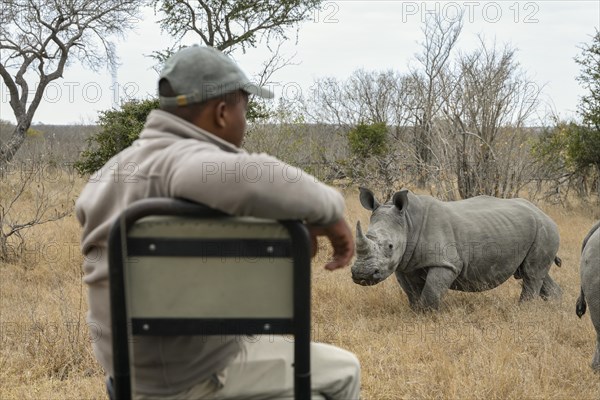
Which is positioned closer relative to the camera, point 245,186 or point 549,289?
point 245,186

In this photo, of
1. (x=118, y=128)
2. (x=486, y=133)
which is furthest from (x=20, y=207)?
(x=486, y=133)

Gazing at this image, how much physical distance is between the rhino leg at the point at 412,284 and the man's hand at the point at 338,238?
4.90 m

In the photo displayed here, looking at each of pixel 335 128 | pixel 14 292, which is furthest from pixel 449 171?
pixel 335 128

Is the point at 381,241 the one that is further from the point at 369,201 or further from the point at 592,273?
the point at 592,273

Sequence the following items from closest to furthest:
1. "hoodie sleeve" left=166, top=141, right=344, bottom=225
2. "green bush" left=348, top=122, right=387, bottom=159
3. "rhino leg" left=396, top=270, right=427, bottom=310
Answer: "hoodie sleeve" left=166, top=141, right=344, bottom=225 → "rhino leg" left=396, top=270, right=427, bottom=310 → "green bush" left=348, top=122, right=387, bottom=159

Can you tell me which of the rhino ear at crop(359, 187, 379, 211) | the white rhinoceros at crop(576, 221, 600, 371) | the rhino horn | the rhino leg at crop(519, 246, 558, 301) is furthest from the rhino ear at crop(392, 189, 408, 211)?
the white rhinoceros at crop(576, 221, 600, 371)

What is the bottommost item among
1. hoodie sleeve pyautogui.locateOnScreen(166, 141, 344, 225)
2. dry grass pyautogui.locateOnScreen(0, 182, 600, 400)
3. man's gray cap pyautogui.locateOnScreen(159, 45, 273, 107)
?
dry grass pyautogui.locateOnScreen(0, 182, 600, 400)

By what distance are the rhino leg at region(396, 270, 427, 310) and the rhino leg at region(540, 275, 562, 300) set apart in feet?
5.05

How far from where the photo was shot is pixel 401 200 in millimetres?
6605

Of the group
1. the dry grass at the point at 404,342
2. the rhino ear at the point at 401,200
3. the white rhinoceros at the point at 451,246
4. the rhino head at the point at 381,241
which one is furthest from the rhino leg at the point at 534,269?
the rhino ear at the point at 401,200

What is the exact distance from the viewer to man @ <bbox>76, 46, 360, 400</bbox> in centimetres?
187

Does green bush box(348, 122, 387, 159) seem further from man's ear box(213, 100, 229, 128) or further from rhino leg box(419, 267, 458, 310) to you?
man's ear box(213, 100, 229, 128)

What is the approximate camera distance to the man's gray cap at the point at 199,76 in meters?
2.16

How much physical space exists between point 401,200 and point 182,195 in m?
4.88
